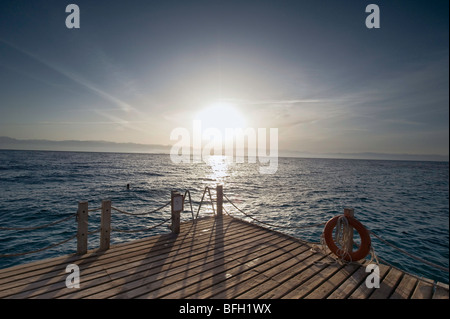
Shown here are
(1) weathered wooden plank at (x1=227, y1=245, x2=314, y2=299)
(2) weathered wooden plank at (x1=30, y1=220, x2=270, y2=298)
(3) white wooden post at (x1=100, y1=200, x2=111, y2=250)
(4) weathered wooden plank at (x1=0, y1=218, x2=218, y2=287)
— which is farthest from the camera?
(3) white wooden post at (x1=100, y1=200, x2=111, y2=250)

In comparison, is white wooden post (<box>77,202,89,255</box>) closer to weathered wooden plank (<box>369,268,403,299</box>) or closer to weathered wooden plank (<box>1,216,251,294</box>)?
weathered wooden plank (<box>1,216,251,294</box>)

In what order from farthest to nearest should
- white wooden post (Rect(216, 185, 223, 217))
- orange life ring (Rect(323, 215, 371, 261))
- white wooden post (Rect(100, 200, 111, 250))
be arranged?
white wooden post (Rect(216, 185, 223, 217)) < white wooden post (Rect(100, 200, 111, 250)) < orange life ring (Rect(323, 215, 371, 261))

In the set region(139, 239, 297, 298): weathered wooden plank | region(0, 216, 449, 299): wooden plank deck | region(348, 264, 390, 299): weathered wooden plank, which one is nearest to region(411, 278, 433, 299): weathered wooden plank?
region(0, 216, 449, 299): wooden plank deck

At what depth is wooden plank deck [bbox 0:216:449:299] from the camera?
13.8 ft

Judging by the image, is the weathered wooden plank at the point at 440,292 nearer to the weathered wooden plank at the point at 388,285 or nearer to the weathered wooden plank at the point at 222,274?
the weathered wooden plank at the point at 388,285

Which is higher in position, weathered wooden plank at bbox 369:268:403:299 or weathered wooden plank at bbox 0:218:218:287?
weathered wooden plank at bbox 0:218:218:287

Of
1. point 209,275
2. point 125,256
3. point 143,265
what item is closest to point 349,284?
point 209,275

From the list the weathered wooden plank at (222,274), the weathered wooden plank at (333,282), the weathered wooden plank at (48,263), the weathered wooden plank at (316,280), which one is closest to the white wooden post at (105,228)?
→ the weathered wooden plank at (48,263)

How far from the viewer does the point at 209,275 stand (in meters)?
4.86

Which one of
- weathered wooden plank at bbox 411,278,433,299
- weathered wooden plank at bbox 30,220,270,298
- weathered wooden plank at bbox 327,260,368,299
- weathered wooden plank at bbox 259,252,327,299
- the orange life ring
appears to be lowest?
weathered wooden plank at bbox 327,260,368,299
